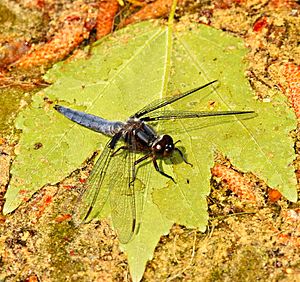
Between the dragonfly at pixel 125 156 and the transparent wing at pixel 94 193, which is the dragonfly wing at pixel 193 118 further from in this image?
the transparent wing at pixel 94 193

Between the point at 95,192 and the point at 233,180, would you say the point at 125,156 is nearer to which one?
the point at 95,192

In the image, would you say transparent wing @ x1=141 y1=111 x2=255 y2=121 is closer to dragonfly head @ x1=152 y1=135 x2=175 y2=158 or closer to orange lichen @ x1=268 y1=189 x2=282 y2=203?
dragonfly head @ x1=152 y1=135 x2=175 y2=158

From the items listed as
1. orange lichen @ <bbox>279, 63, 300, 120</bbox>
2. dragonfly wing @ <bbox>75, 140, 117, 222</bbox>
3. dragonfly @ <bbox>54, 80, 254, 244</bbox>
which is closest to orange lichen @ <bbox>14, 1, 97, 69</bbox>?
dragonfly @ <bbox>54, 80, 254, 244</bbox>

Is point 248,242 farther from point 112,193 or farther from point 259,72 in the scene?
point 259,72

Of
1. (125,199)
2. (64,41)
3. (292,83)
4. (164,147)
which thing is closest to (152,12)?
(64,41)

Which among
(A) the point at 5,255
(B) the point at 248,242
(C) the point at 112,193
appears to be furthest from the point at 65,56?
(B) the point at 248,242

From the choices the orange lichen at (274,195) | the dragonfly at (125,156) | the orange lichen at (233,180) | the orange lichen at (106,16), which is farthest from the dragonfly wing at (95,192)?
the orange lichen at (106,16)

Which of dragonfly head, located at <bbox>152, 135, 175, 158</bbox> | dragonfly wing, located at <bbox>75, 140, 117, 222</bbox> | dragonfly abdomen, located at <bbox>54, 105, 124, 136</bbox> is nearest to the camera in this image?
dragonfly wing, located at <bbox>75, 140, 117, 222</bbox>

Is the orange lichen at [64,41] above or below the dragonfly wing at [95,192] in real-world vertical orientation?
above
